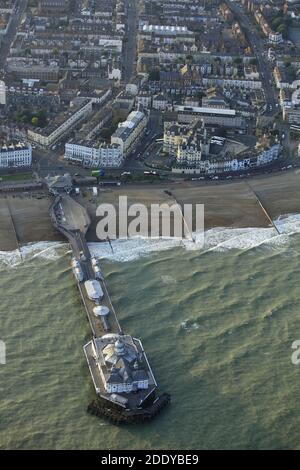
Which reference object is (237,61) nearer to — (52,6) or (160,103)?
(160,103)

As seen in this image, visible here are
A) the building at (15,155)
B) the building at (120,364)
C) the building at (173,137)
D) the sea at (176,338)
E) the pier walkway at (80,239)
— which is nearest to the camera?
A: the sea at (176,338)

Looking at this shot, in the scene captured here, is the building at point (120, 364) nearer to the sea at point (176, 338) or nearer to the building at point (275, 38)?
the sea at point (176, 338)

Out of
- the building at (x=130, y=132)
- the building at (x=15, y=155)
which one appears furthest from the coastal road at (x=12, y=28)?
the building at (x=15, y=155)

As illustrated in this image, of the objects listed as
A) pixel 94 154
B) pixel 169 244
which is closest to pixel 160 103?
pixel 94 154

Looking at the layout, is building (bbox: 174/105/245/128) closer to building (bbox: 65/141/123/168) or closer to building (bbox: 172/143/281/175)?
building (bbox: 172/143/281/175)

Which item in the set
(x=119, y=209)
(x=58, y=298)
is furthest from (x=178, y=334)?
(x=119, y=209)

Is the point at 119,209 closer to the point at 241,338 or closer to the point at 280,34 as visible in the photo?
the point at 241,338

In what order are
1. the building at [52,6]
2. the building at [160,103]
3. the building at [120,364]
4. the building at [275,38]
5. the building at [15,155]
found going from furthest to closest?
the building at [52,6] < the building at [275,38] < the building at [160,103] < the building at [15,155] < the building at [120,364]
